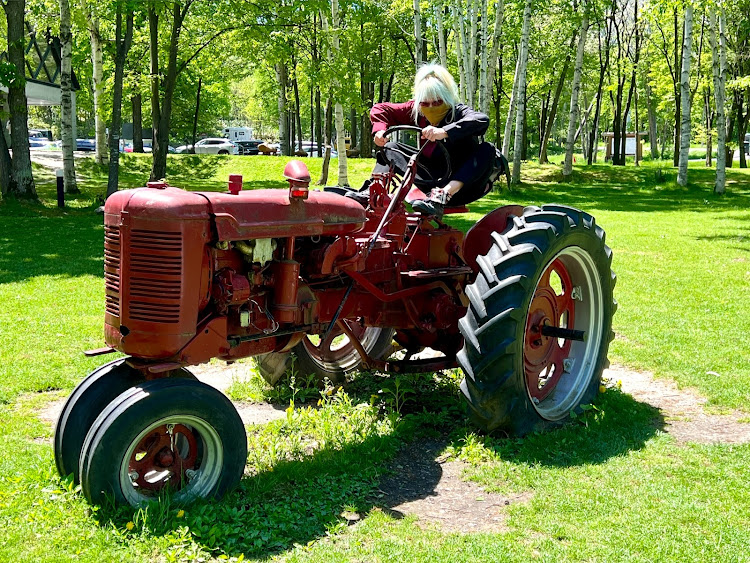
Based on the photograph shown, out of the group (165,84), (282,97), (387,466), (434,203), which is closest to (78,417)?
(387,466)

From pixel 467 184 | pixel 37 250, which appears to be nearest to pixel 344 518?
pixel 467 184

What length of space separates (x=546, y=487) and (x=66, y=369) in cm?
431

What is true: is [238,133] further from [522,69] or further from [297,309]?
[297,309]

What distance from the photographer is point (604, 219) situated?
18.5 m

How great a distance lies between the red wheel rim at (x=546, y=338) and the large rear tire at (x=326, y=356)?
139 cm

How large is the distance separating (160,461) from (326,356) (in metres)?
2.64

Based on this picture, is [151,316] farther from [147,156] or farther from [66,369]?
[147,156]

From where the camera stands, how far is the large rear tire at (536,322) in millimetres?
5105

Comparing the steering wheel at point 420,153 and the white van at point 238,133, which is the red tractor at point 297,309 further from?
the white van at point 238,133

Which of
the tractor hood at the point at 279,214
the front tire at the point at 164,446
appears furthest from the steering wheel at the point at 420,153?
the front tire at the point at 164,446

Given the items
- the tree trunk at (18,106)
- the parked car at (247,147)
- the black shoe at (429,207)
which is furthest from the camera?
the parked car at (247,147)

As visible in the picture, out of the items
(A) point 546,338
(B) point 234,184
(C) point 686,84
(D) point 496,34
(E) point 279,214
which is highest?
(D) point 496,34

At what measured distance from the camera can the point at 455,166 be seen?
612cm

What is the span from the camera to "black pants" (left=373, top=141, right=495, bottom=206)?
5.98 metres
